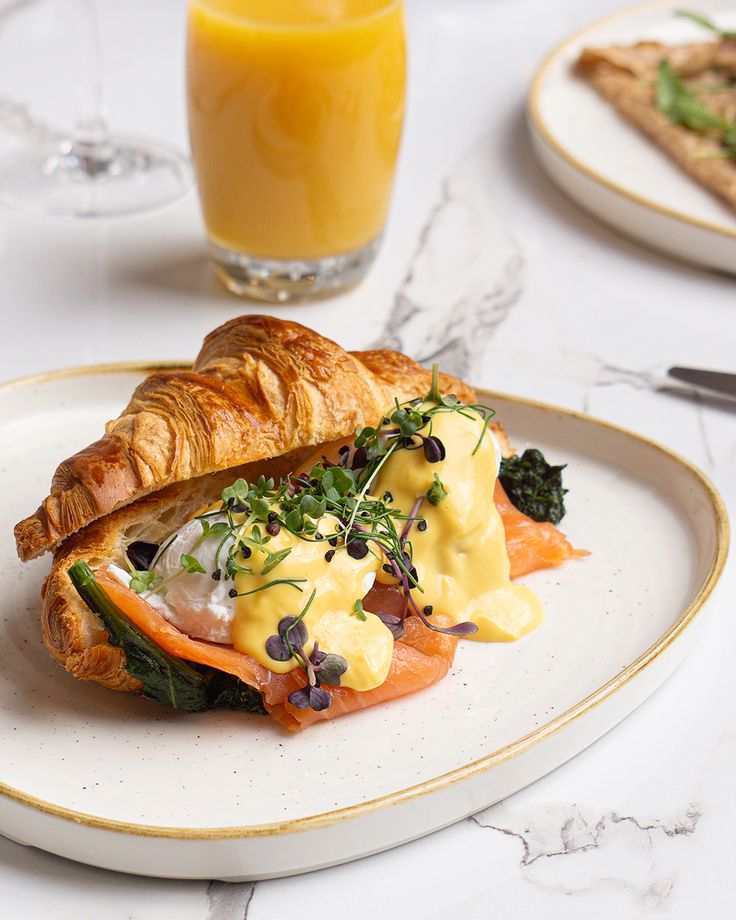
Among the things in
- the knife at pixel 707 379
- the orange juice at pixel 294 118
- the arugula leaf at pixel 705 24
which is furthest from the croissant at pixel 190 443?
the arugula leaf at pixel 705 24

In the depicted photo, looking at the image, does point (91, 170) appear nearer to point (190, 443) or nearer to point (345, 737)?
point (190, 443)

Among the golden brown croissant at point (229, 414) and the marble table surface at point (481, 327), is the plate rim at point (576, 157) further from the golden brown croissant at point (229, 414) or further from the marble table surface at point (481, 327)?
the golden brown croissant at point (229, 414)

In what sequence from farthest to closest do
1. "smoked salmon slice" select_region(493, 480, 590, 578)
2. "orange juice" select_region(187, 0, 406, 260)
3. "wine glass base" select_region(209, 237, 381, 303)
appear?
"wine glass base" select_region(209, 237, 381, 303)
"orange juice" select_region(187, 0, 406, 260)
"smoked salmon slice" select_region(493, 480, 590, 578)

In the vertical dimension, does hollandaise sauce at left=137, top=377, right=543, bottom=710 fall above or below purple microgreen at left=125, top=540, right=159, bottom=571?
above

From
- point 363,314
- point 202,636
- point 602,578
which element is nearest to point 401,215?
point 363,314

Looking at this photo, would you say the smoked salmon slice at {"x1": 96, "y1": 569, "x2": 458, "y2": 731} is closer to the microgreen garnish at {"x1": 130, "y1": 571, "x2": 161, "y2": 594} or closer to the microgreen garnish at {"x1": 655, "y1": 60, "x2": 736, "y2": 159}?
the microgreen garnish at {"x1": 130, "y1": 571, "x2": 161, "y2": 594}

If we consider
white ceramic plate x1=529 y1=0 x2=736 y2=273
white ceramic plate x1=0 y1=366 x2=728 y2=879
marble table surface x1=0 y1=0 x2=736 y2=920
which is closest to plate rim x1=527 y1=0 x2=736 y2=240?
white ceramic plate x1=529 y1=0 x2=736 y2=273
